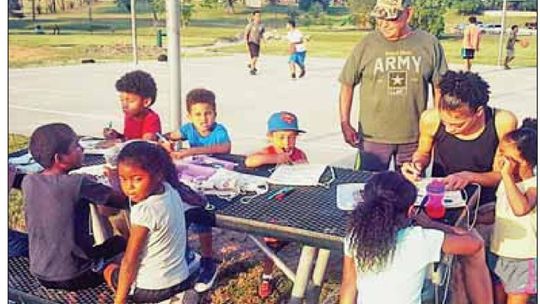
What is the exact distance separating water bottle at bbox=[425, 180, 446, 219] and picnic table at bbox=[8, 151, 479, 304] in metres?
0.04

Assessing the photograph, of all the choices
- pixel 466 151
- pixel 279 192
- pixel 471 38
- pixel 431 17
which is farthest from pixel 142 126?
pixel 431 17

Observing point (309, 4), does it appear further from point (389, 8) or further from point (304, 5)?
point (389, 8)

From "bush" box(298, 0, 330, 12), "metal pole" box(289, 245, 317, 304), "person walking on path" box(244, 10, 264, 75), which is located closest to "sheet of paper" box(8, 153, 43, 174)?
"metal pole" box(289, 245, 317, 304)

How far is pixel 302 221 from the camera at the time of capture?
308 cm

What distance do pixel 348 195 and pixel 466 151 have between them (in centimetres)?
72

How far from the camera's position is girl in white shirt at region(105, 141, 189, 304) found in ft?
9.64

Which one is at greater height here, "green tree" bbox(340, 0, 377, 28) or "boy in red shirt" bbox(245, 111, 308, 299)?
"boy in red shirt" bbox(245, 111, 308, 299)

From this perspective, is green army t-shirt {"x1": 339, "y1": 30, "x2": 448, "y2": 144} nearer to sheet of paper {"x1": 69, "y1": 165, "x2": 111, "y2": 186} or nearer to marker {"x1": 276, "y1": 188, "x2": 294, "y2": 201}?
marker {"x1": 276, "y1": 188, "x2": 294, "y2": 201}

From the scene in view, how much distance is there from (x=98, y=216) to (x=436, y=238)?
A: 1.91m

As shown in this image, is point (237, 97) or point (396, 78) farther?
point (237, 97)

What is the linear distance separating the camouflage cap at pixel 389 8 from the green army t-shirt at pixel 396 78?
6.8 inches

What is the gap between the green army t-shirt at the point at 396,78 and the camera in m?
4.55

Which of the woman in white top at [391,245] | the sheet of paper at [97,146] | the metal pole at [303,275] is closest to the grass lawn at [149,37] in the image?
the sheet of paper at [97,146]

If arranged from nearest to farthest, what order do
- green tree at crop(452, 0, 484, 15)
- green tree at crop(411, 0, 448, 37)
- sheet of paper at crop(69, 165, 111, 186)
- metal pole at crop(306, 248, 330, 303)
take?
sheet of paper at crop(69, 165, 111, 186), metal pole at crop(306, 248, 330, 303), green tree at crop(411, 0, 448, 37), green tree at crop(452, 0, 484, 15)
